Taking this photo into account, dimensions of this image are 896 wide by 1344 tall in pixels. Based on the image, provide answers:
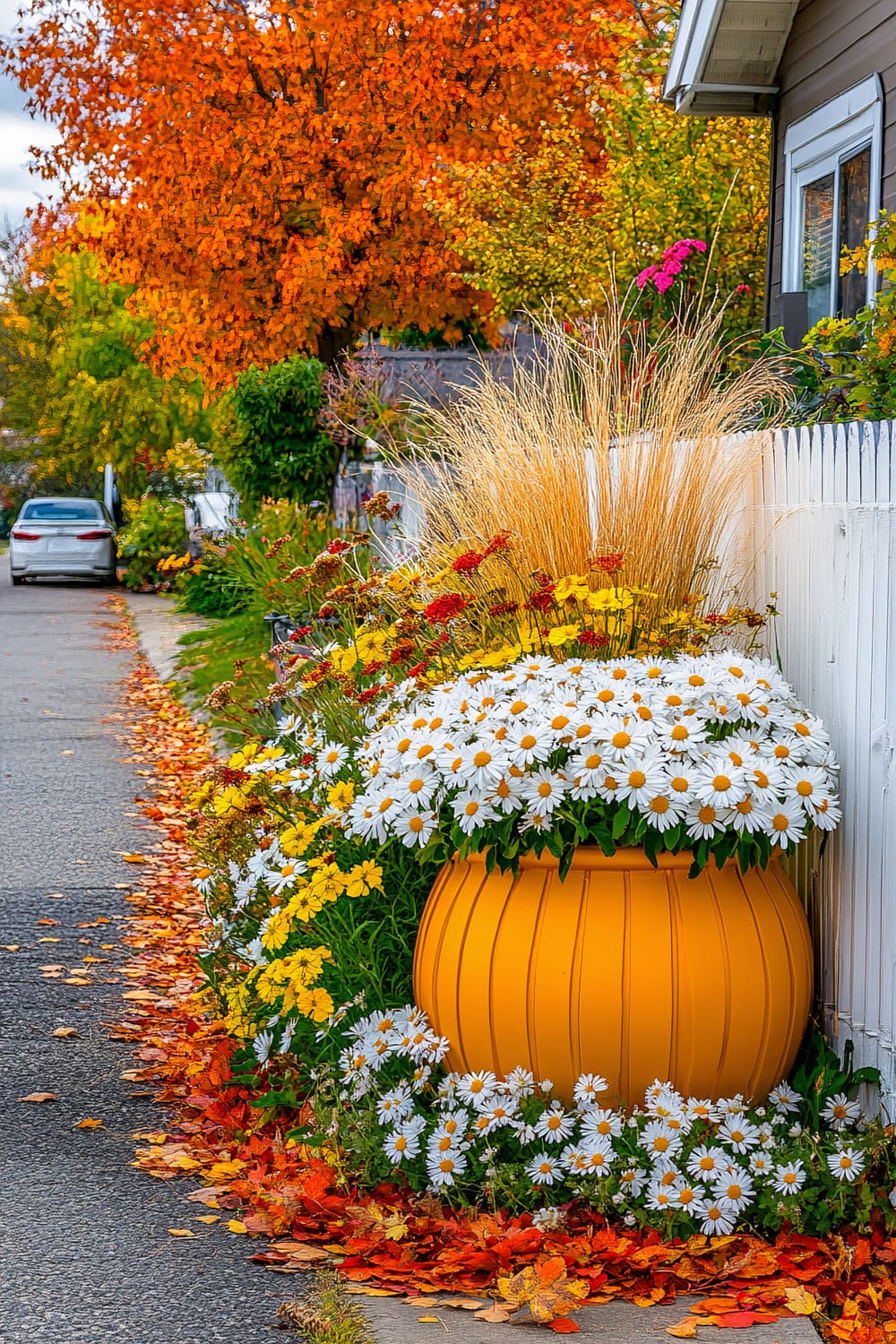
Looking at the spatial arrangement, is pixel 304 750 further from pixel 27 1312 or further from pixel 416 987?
pixel 27 1312

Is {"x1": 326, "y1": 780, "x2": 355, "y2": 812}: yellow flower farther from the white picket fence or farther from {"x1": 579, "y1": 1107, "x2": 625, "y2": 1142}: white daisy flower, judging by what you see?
the white picket fence

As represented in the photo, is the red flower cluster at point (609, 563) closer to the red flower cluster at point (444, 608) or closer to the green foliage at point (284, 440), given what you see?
the red flower cluster at point (444, 608)

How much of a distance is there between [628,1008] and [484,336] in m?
15.7

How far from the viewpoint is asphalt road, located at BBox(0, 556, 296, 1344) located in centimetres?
294

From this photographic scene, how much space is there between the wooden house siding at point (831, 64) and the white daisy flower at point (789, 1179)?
5507 mm

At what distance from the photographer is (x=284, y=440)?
1526 cm

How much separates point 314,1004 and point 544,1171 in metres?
0.71

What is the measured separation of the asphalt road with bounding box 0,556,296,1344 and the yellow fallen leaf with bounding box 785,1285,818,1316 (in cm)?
100

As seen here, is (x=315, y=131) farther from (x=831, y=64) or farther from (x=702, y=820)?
(x=702, y=820)

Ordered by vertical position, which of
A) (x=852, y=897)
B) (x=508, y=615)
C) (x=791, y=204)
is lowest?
(x=852, y=897)

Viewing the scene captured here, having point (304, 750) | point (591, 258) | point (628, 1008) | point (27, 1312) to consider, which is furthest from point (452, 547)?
point (591, 258)

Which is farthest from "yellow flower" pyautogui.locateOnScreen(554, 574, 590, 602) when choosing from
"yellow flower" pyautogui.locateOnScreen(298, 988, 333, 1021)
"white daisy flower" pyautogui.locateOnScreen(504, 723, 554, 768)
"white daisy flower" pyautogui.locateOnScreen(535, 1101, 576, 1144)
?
"white daisy flower" pyautogui.locateOnScreen(535, 1101, 576, 1144)

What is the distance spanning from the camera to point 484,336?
1819cm

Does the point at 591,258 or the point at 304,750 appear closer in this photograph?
the point at 304,750
